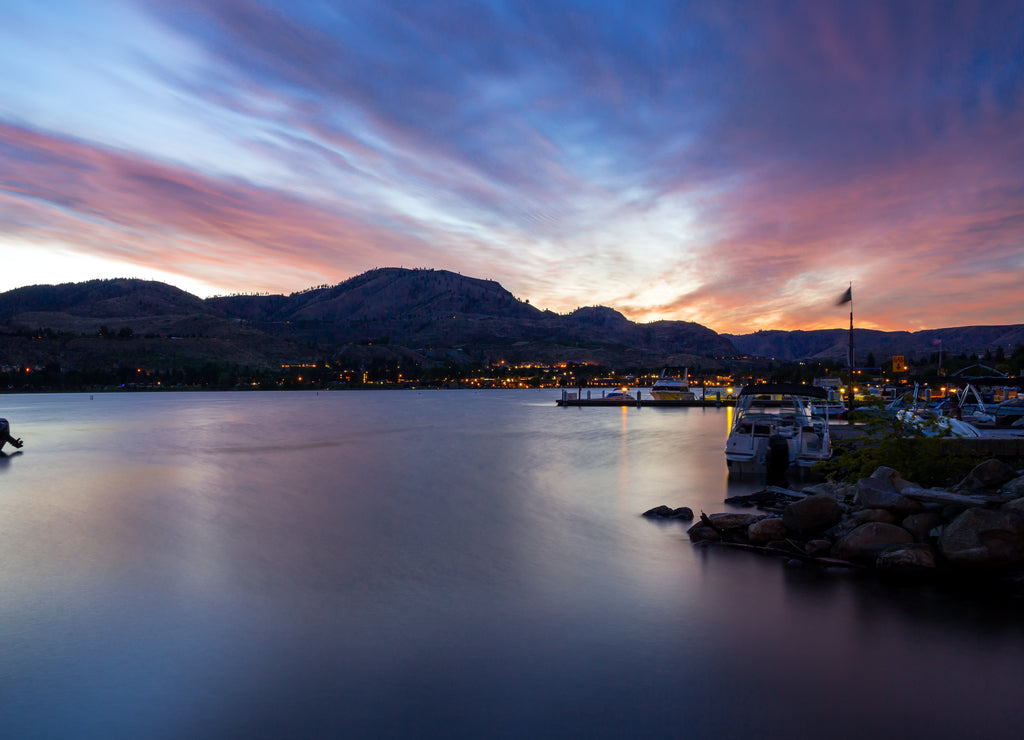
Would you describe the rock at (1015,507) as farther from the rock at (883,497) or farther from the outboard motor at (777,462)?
the outboard motor at (777,462)

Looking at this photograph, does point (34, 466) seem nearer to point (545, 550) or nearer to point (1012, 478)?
point (545, 550)

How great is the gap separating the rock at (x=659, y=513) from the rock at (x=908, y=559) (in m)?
7.54

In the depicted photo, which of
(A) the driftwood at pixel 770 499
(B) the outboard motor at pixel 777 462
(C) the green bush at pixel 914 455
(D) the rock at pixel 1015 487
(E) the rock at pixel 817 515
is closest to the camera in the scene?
(D) the rock at pixel 1015 487

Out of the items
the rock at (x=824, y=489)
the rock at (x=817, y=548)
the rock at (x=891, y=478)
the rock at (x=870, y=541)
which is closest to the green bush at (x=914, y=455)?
the rock at (x=824, y=489)

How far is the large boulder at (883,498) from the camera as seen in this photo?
1368cm

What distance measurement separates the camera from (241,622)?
37.0 feet

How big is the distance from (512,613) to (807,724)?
555 cm

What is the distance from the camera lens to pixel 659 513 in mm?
20000

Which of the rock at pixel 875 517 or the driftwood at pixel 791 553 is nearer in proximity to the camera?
the driftwood at pixel 791 553

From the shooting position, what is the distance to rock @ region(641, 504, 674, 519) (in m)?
19.8

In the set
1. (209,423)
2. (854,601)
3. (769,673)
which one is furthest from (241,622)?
(209,423)

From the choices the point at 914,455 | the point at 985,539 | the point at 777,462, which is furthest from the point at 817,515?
the point at 777,462

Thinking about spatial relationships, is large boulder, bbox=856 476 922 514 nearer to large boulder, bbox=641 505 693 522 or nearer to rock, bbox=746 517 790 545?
rock, bbox=746 517 790 545

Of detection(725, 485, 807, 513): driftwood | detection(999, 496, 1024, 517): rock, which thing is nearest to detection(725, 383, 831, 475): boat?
detection(725, 485, 807, 513): driftwood
